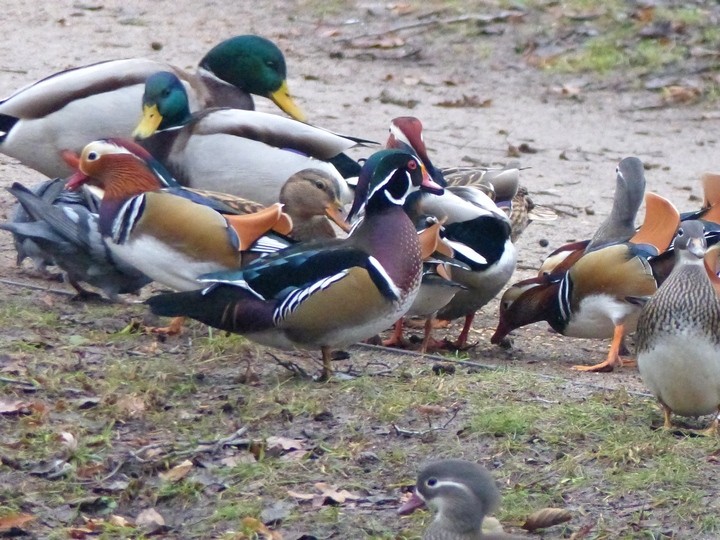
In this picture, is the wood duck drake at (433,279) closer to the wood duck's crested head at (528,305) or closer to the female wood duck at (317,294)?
the wood duck's crested head at (528,305)

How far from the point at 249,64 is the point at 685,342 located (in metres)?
4.18

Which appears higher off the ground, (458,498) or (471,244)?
(458,498)

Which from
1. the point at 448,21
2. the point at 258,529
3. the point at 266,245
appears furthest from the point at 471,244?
the point at 448,21

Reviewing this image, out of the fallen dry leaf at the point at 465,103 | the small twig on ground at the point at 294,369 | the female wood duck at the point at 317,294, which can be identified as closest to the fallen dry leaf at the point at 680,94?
the fallen dry leaf at the point at 465,103

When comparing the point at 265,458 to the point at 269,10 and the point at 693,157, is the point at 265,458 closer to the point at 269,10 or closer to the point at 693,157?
the point at 693,157

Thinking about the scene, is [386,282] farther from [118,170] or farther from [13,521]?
[13,521]

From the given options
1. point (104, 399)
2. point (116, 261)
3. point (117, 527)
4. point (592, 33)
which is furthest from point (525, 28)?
point (117, 527)

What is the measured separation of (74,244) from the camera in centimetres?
580

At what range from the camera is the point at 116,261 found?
575 cm

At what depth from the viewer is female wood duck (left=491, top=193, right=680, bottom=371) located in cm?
582

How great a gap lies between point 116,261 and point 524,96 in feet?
20.9

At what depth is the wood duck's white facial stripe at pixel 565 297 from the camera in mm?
6020

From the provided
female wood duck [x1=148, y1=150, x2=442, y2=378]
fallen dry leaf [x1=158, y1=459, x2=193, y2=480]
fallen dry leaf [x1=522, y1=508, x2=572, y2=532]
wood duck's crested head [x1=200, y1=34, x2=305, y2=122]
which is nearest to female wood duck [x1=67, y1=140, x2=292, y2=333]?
female wood duck [x1=148, y1=150, x2=442, y2=378]

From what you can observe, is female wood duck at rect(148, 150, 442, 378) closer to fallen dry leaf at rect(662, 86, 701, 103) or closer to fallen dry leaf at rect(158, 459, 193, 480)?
fallen dry leaf at rect(158, 459, 193, 480)
